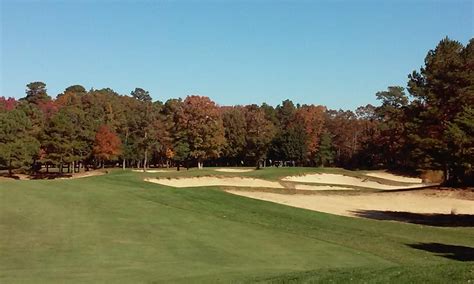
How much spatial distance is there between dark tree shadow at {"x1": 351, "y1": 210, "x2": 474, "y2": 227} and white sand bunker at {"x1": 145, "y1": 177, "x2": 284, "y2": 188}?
16.1 meters

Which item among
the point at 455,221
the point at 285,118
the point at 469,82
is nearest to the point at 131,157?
the point at 285,118

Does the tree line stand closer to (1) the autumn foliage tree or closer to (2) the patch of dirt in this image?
(1) the autumn foliage tree

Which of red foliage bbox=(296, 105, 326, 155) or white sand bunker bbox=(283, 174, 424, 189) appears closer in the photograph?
white sand bunker bbox=(283, 174, 424, 189)

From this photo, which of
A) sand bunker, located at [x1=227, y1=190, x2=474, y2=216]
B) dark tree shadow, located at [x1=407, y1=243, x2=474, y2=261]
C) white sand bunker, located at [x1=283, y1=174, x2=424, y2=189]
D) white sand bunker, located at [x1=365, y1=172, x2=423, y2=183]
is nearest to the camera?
dark tree shadow, located at [x1=407, y1=243, x2=474, y2=261]

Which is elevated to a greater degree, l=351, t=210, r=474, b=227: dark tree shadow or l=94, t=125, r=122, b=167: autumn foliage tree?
l=94, t=125, r=122, b=167: autumn foliage tree

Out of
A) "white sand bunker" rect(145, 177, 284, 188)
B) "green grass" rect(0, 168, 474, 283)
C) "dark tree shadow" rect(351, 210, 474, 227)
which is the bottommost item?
"dark tree shadow" rect(351, 210, 474, 227)

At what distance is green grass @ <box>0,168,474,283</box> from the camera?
12297 millimetres

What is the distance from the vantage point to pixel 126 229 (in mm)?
19094

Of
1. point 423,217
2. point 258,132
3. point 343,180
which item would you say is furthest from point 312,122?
point 423,217

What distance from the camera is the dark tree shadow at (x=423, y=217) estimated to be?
95.3ft

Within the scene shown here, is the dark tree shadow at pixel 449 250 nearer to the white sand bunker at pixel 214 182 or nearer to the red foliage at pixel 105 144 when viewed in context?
the white sand bunker at pixel 214 182

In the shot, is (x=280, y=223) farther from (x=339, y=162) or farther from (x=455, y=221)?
(x=339, y=162)

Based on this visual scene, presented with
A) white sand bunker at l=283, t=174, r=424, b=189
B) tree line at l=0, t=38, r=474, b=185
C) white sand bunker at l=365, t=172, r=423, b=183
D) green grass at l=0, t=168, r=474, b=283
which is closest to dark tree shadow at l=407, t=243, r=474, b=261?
green grass at l=0, t=168, r=474, b=283

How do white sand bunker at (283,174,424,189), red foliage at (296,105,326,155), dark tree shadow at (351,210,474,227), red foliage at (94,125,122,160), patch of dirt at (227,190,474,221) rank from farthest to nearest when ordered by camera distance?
red foliage at (296,105,326,155)
red foliage at (94,125,122,160)
white sand bunker at (283,174,424,189)
patch of dirt at (227,190,474,221)
dark tree shadow at (351,210,474,227)
